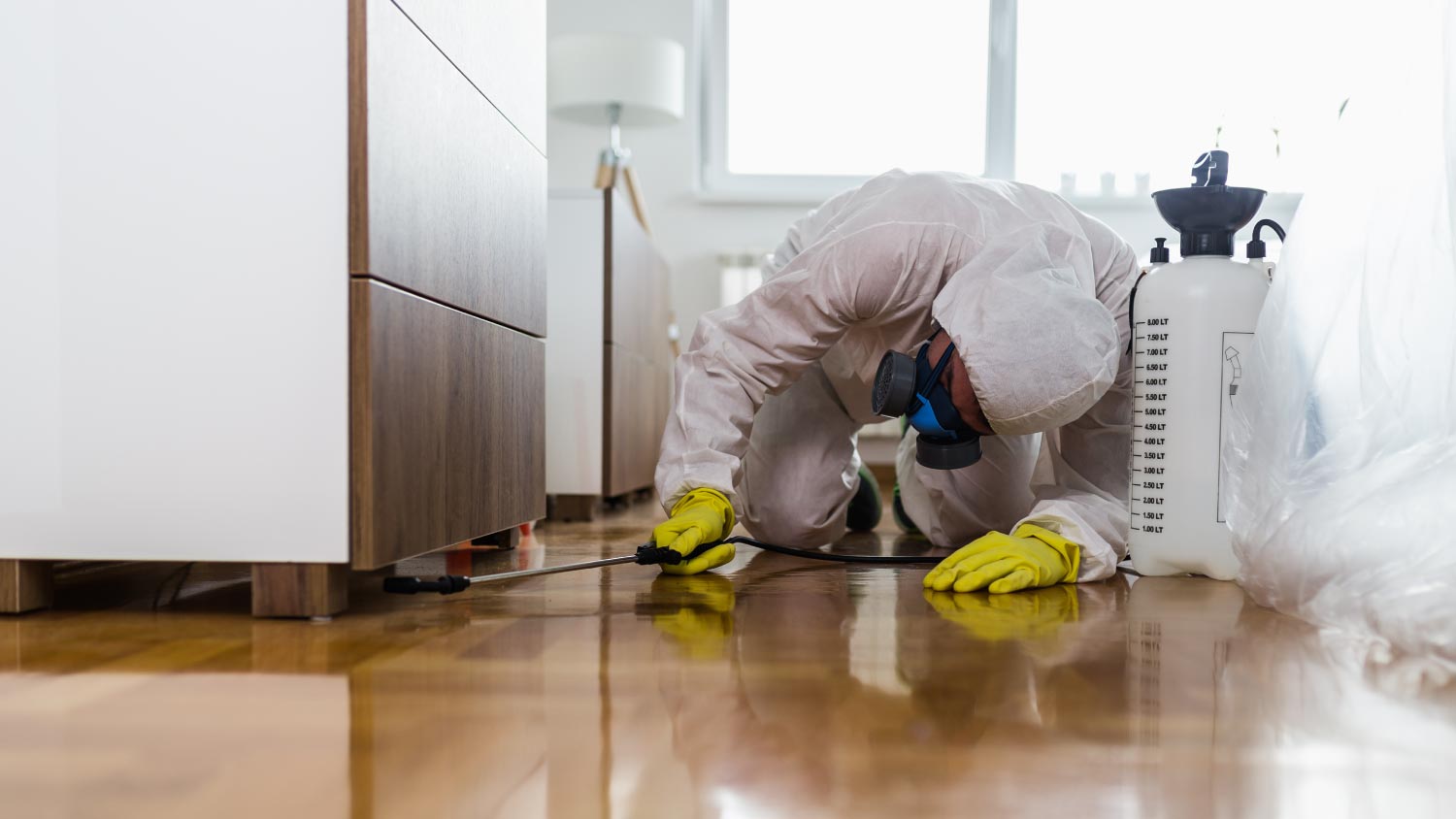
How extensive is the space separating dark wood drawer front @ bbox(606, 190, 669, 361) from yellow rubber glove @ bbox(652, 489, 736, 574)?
0.93 meters

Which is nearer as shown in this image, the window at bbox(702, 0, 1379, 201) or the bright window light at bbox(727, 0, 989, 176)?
the window at bbox(702, 0, 1379, 201)

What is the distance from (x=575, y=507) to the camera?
2.26m

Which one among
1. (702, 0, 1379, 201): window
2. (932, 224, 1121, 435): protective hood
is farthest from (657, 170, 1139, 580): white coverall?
(702, 0, 1379, 201): window

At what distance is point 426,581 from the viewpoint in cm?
105

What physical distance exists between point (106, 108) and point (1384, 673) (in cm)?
109

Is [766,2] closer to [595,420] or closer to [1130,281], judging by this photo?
[595,420]

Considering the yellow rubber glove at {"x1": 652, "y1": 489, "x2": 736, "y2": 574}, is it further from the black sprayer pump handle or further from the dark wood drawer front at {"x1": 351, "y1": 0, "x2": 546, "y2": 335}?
the black sprayer pump handle

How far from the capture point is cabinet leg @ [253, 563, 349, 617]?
3.15 ft

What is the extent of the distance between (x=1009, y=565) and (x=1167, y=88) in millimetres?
3340

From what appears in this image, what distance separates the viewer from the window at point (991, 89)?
3944 mm

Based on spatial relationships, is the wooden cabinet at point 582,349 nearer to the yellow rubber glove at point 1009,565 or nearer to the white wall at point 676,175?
the yellow rubber glove at point 1009,565

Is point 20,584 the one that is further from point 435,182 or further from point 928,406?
point 928,406

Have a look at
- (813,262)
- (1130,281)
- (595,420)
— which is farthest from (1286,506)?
(595,420)

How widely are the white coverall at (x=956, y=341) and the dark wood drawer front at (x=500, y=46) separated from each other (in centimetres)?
37
